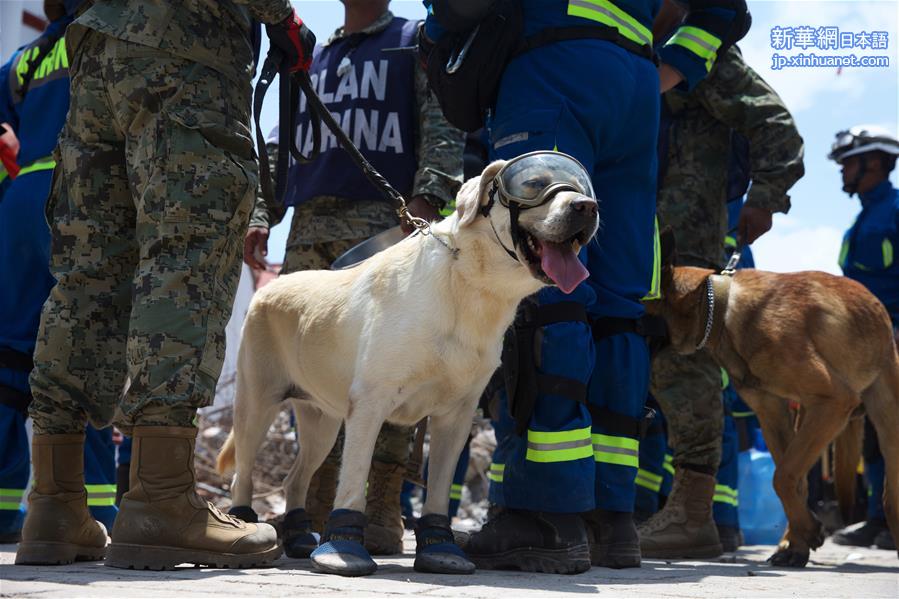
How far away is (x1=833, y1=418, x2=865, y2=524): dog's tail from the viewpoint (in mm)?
5520

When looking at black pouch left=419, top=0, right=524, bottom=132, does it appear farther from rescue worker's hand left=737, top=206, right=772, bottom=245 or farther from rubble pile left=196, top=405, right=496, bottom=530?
rubble pile left=196, top=405, right=496, bottom=530

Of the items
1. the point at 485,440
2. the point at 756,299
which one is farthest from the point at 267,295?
the point at 485,440

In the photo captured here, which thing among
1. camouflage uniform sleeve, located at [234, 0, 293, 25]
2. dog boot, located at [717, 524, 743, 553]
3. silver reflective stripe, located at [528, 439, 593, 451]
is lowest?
dog boot, located at [717, 524, 743, 553]

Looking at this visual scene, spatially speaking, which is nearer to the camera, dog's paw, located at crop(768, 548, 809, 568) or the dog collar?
dog's paw, located at crop(768, 548, 809, 568)

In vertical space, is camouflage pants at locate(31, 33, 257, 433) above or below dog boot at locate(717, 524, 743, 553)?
above

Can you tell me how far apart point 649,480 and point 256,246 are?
2.45m

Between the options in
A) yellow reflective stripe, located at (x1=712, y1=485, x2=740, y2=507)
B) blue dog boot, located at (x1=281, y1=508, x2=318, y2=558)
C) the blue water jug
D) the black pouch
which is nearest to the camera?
the black pouch

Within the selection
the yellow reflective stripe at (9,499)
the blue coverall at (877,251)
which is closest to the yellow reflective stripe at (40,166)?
the yellow reflective stripe at (9,499)

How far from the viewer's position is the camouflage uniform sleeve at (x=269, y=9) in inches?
128

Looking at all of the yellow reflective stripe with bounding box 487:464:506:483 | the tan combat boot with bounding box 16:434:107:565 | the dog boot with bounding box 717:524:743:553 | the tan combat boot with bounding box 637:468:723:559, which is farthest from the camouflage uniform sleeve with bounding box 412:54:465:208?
the dog boot with bounding box 717:524:743:553

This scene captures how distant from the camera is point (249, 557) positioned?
3115 millimetres

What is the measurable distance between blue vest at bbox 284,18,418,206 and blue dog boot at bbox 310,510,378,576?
2.07m

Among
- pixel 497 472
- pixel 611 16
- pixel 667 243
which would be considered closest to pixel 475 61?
pixel 611 16

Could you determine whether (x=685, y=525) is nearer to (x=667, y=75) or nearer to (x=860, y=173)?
(x=667, y=75)
